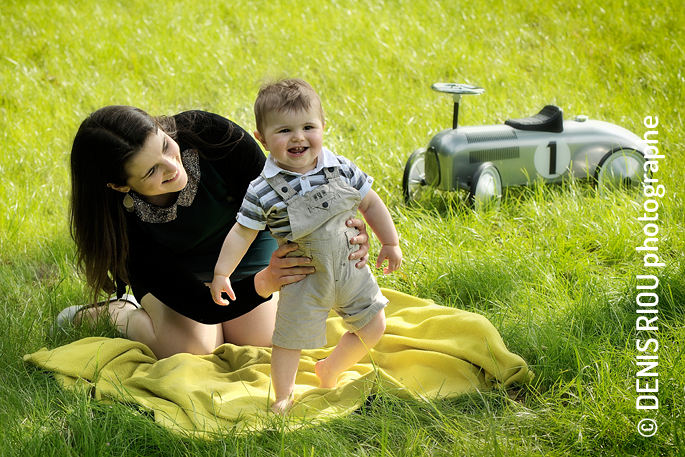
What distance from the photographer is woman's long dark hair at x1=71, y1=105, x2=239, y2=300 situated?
2.38 meters

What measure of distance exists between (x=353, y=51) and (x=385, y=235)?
14.7ft

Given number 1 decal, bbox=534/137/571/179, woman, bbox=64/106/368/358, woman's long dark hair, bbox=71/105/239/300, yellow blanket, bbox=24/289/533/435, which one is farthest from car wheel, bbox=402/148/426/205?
woman's long dark hair, bbox=71/105/239/300

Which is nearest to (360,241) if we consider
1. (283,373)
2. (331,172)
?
(331,172)

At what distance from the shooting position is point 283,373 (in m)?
2.27

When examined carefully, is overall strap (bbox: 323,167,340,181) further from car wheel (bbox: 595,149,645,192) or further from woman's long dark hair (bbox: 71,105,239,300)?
car wheel (bbox: 595,149,645,192)

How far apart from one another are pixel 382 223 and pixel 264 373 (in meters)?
0.84

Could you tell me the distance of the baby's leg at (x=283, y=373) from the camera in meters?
2.26

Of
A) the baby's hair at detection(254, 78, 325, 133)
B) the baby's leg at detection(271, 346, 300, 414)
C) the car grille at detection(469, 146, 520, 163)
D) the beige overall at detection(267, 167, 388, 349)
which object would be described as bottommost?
the baby's leg at detection(271, 346, 300, 414)

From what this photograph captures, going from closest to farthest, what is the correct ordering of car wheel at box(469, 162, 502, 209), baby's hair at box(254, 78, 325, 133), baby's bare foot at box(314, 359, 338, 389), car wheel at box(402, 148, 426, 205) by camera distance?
baby's hair at box(254, 78, 325, 133), baby's bare foot at box(314, 359, 338, 389), car wheel at box(469, 162, 502, 209), car wheel at box(402, 148, 426, 205)

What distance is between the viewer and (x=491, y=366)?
237cm

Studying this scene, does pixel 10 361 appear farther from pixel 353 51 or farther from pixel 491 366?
pixel 353 51

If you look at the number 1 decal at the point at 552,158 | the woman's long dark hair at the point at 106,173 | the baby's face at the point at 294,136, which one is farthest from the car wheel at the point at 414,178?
the baby's face at the point at 294,136

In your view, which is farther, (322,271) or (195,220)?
(195,220)

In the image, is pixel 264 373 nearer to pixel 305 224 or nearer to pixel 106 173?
pixel 305 224
